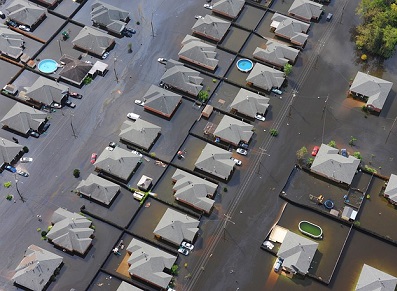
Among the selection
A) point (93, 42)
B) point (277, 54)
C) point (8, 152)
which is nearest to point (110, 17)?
point (93, 42)

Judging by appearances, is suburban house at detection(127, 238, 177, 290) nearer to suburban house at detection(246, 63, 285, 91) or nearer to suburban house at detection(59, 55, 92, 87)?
suburban house at detection(59, 55, 92, 87)

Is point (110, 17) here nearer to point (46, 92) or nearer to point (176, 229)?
point (46, 92)

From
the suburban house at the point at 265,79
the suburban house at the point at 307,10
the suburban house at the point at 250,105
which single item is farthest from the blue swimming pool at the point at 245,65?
the suburban house at the point at 307,10

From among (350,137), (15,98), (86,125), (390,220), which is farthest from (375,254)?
(15,98)

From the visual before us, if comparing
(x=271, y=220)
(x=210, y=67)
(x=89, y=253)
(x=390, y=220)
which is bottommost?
(x=89, y=253)

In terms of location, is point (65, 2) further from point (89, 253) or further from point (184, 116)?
point (89, 253)

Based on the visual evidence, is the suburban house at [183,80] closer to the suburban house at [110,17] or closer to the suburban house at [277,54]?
the suburban house at [277,54]
